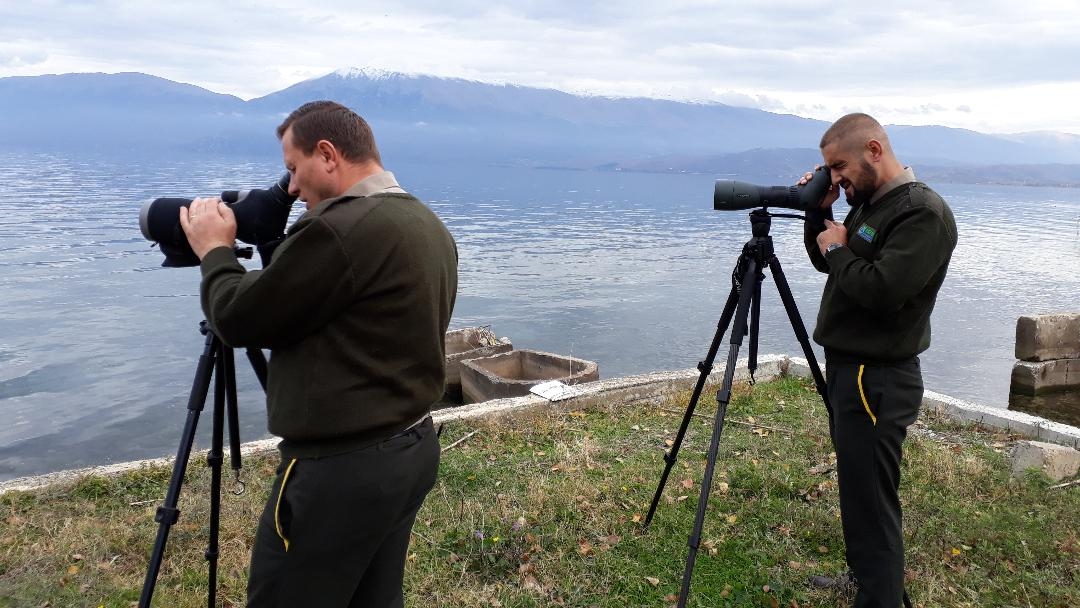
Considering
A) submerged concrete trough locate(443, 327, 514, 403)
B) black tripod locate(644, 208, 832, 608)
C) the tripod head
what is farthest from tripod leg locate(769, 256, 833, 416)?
submerged concrete trough locate(443, 327, 514, 403)

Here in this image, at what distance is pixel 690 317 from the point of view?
30.3m

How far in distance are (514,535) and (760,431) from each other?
9.82 ft

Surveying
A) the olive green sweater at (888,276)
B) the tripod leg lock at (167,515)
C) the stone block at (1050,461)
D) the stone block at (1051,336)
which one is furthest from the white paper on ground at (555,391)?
the stone block at (1051,336)

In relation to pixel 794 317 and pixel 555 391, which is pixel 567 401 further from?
pixel 794 317

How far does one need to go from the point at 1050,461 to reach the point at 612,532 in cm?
336

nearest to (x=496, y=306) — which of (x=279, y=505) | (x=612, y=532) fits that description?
(x=612, y=532)

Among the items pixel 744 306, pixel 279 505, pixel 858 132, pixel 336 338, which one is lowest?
pixel 279 505

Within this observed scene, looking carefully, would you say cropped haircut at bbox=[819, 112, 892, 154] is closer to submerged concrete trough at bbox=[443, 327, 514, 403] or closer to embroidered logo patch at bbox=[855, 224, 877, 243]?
embroidered logo patch at bbox=[855, 224, 877, 243]

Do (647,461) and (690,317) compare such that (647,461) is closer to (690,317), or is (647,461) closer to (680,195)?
(690,317)

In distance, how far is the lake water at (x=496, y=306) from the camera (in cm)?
1739

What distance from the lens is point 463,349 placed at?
14.5m

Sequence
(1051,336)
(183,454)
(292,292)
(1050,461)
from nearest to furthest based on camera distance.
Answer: (292,292) < (183,454) < (1050,461) < (1051,336)

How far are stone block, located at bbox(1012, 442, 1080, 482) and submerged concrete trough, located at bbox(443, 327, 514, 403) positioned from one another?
875cm

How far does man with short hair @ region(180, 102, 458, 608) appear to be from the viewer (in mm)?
1986
